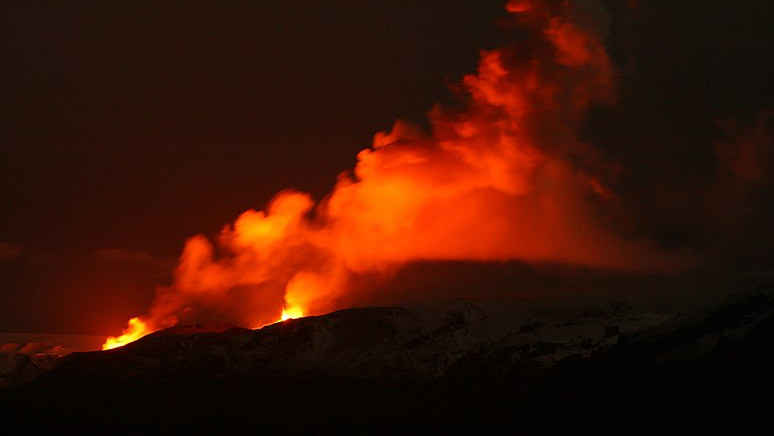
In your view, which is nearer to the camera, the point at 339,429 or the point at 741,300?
the point at 741,300

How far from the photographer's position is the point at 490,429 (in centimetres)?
15388

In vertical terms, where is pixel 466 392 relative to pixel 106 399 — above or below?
below

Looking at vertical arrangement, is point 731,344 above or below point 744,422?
above

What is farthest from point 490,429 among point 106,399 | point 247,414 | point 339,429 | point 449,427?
point 106,399

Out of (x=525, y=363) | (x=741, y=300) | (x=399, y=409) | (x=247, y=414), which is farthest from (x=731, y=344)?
(x=247, y=414)

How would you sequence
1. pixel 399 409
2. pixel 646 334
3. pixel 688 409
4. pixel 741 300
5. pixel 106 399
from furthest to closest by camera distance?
pixel 106 399, pixel 399 409, pixel 646 334, pixel 741 300, pixel 688 409

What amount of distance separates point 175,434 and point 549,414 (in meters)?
66.8

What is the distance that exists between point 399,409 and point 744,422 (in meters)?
71.7

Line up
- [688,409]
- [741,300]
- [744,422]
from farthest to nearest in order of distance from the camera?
[741,300], [688,409], [744,422]

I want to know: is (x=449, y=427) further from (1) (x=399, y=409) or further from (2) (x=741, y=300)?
(2) (x=741, y=300)

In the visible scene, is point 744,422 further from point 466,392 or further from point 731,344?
point 466,392

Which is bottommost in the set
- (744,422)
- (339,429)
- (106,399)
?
(744,422)

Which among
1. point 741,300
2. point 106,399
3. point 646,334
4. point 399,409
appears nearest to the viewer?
point 741,300

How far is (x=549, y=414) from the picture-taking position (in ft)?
506
